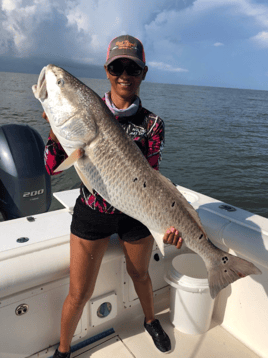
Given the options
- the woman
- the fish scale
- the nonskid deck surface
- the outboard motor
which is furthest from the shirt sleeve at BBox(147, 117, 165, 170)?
the outboard motor

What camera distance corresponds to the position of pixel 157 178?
2.29 metres

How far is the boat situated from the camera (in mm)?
2549

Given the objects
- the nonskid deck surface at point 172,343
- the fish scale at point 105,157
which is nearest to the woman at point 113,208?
the fish scale at point 105,157

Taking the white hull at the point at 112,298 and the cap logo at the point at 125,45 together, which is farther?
the white hull at the point at 112,298

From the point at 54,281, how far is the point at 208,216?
5.94 feet

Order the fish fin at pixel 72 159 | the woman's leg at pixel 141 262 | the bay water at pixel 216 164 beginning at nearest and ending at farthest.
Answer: the fish fin at pixel 72 159, the woman's leg at pixel 141 262, the bay water at pixel 216 164

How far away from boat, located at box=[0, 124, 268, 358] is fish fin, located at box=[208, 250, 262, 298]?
454 mm

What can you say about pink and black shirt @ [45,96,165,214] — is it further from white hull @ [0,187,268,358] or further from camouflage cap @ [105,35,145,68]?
white hull @ [0,187,268,358]

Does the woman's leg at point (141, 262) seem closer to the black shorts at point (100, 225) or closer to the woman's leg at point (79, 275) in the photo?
the black shorts at point (100, 225)

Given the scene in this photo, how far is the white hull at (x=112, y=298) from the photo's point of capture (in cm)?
254

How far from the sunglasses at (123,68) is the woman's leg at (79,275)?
4.66 ft

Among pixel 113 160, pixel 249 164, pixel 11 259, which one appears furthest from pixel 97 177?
pixel 249 164

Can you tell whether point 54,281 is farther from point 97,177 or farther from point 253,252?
point 253,252

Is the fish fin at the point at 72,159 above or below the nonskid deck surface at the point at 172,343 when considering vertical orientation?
above
